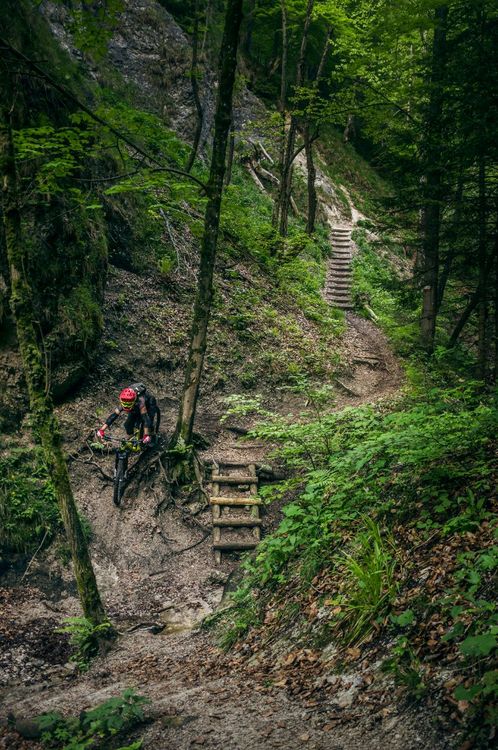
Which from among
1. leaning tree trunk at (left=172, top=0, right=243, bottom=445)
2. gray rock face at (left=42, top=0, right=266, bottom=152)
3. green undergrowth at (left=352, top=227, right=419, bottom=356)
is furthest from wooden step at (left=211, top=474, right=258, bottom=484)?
gray rock face at (left=42, top=0, right=266, bottom=152)

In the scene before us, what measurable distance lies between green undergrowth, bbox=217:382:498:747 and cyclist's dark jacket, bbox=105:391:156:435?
3.29m

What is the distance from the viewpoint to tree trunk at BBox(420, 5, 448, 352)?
11797 mm

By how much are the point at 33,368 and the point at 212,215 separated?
4744 mm

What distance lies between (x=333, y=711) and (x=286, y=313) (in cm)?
1362

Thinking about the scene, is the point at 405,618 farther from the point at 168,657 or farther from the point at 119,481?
the point at 119,481

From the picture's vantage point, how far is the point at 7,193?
6164mm

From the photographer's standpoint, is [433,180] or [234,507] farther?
[433,180]

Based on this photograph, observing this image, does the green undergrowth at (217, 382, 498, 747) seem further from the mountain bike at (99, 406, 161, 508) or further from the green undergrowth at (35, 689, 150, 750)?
the mountain bike at (99, 406, 161, 508)

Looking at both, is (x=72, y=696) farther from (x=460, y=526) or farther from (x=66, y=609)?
(x=460, y=526)

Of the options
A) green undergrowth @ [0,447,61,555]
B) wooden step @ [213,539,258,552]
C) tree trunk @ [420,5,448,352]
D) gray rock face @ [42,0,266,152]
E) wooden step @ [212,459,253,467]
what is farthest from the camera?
gray rock face @ [42,0,266,152]

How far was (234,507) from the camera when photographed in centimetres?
993

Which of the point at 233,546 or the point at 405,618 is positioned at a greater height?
the point at 405,618

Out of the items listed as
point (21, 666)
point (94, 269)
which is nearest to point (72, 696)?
point (21, 666)

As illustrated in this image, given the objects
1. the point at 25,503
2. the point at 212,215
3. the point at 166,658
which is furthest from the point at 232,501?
the point at 212,215
